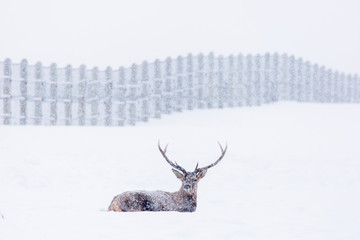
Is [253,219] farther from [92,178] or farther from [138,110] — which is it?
[138,110]

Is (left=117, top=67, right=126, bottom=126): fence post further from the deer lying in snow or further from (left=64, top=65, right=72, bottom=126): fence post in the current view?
the deer lying in snow

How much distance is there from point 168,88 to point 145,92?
4.74 ft

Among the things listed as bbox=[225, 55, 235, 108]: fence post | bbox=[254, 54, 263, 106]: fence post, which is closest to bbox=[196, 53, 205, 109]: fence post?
bbox=[225, 55, 235, 108]: fence post

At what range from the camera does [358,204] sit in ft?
32.2

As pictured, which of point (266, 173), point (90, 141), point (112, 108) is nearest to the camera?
point (266, 173)

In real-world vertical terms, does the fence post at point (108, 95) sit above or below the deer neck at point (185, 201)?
above

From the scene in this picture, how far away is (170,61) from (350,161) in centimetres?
1063

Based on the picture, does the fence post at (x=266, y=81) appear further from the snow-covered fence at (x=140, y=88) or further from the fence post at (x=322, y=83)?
the fence post at (x=322, y=83)

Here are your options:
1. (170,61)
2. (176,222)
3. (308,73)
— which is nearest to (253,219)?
(176,222)

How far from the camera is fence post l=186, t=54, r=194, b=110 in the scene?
2325 cm

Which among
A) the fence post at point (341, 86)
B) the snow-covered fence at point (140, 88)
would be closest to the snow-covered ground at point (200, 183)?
the snow-covered fence at point (140, 88)

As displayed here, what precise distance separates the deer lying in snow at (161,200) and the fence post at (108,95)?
11.8 metres

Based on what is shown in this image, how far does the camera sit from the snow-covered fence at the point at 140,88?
1933cm

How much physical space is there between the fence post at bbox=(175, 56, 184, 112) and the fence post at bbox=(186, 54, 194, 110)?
374 mm
